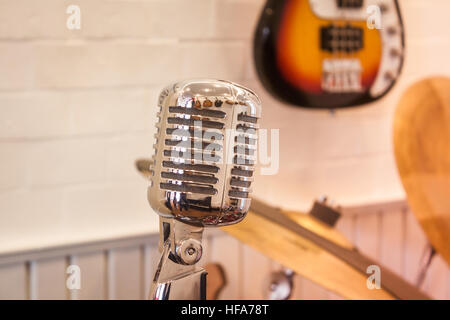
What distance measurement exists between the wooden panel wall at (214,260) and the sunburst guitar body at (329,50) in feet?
1.34

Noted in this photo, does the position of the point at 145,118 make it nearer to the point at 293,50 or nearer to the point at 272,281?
the point at 293,50

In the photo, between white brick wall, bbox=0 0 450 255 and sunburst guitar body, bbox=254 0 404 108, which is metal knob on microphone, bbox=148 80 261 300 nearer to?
white brick wall, bbox=0 0 450 255

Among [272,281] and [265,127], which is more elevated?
[265,127]

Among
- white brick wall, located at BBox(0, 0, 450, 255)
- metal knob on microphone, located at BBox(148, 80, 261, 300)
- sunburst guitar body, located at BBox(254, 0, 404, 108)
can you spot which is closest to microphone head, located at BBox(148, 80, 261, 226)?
metal knob on microphone, located at BBox(148, 80, 261, 300)

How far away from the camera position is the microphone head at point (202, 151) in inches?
22.3

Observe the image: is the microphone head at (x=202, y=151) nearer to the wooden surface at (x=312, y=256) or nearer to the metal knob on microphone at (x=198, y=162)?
the metal knob on microphone at (x=198, y=162)

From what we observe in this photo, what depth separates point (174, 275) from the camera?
0.60m

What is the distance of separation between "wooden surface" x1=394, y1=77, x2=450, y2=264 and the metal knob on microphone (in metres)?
0.73

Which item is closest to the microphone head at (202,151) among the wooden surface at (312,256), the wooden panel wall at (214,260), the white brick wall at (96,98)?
the wooden surface at (312,256)

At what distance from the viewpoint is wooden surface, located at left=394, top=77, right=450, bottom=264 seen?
49.3 inches

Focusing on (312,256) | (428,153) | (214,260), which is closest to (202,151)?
(312,256)

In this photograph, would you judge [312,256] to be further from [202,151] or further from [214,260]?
[214,260]

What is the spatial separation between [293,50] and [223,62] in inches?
7.4
